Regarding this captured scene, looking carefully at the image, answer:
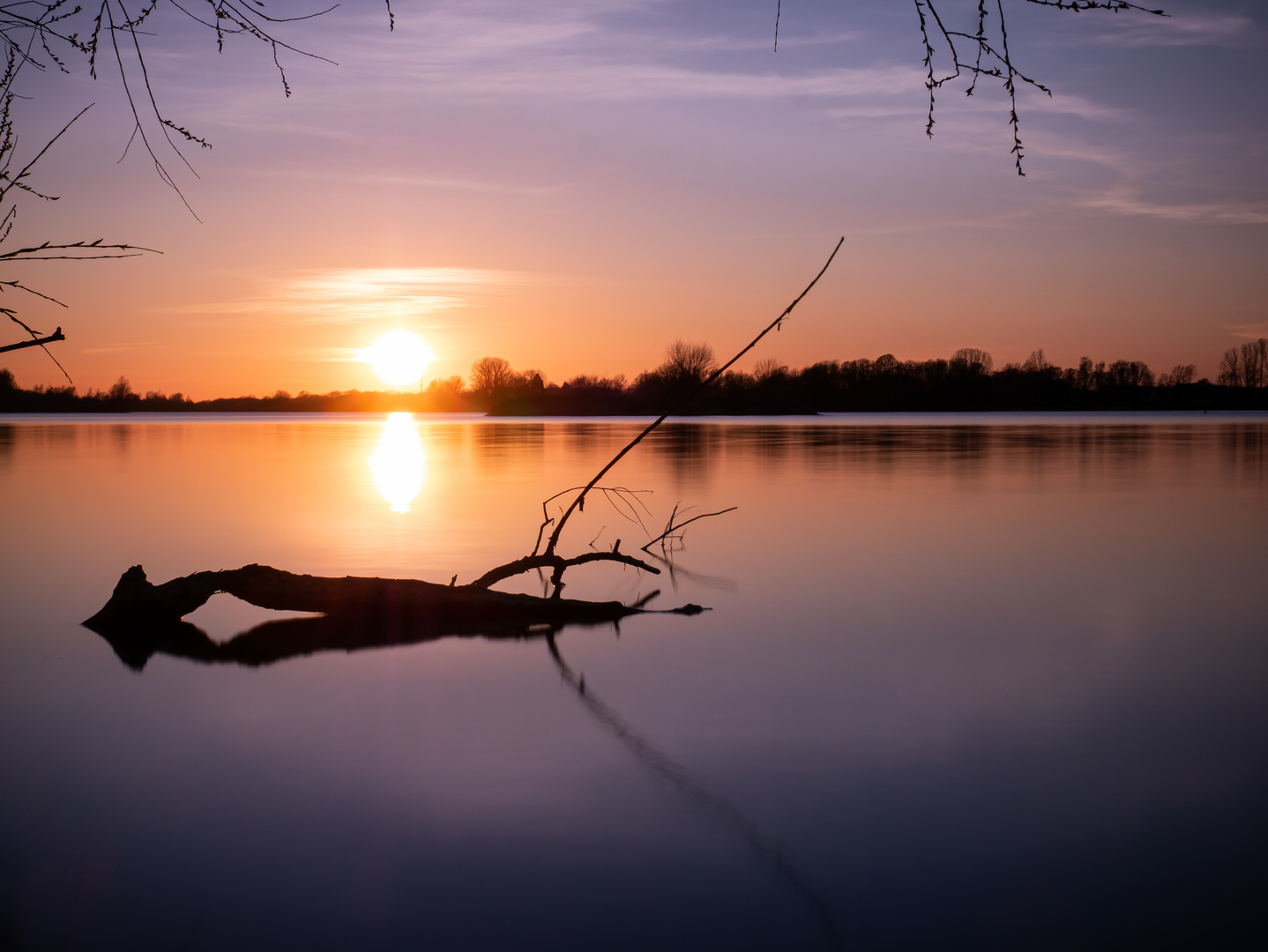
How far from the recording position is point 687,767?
548 cm

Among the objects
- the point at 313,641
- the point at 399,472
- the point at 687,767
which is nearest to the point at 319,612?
the point at 313,641

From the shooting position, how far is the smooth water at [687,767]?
13.1 feet

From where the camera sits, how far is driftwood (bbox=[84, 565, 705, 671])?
831 cm

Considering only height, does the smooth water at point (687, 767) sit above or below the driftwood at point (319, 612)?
below

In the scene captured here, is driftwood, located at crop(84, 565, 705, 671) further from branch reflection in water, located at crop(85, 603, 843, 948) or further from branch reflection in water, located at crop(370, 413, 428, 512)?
branch reflection in water, located at crop(370, 413, 428, 512)

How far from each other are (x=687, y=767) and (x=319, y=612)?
4.64m

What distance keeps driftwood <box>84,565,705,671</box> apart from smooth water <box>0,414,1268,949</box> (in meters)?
0.30

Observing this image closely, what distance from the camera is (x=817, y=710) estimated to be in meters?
6.52

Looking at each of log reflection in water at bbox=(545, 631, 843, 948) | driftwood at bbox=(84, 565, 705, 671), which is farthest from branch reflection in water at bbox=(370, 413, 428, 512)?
log reflection in water at bbox=(545, 631, 843, 948)

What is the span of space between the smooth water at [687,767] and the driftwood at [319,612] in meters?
0.30

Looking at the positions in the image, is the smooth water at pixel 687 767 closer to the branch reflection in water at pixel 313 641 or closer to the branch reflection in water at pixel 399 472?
the branch reflection in water at pixel 313 641

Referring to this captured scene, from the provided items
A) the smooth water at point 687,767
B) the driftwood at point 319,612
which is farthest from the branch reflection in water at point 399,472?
the driftwood at point 319,612

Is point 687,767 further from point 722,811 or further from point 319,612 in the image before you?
point 319,612

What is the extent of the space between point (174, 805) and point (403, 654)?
286 cm
